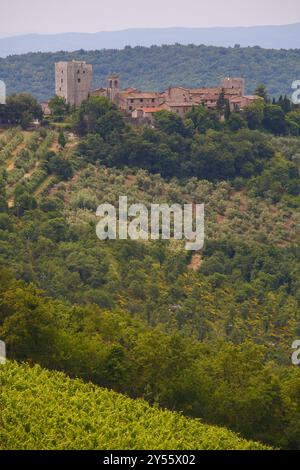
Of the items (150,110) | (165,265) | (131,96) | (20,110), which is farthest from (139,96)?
(165,265)

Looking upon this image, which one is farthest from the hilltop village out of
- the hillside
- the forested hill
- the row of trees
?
the forested hill

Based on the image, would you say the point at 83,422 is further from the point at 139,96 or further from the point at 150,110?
the point at 139,96

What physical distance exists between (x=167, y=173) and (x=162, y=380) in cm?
2876

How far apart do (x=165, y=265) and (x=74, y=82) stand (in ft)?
62.8

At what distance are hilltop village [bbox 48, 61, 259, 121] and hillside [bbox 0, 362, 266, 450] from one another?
34684 millimetres

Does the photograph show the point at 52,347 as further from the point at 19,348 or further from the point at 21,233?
the point at 21,233

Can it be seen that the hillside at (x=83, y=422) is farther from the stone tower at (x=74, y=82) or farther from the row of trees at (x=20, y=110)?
the stone tower at (x=74, y=82)

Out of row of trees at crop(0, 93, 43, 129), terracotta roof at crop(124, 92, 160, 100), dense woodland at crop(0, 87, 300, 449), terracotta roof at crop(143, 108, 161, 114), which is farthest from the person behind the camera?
terracotta roof at crop(124, 92, 160, 100)

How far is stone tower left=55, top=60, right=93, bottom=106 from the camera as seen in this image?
6297cm

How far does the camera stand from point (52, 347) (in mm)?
31375

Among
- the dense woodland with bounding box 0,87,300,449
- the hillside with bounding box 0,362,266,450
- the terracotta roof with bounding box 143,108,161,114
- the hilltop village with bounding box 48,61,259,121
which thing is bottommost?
the dense woodland with bounding box 0,87,300,449

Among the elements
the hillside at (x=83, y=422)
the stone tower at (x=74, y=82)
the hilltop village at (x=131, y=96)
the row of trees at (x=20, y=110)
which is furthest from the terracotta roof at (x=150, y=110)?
the hillside at (x=83, y=422)

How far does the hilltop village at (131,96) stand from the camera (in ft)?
205

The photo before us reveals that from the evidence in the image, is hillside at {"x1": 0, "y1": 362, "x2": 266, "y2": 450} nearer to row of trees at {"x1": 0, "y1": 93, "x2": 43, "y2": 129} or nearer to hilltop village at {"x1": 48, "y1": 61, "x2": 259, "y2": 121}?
row of trees at {"x1": 0, "y1": 93, "x2": 43, "y2": 129}
